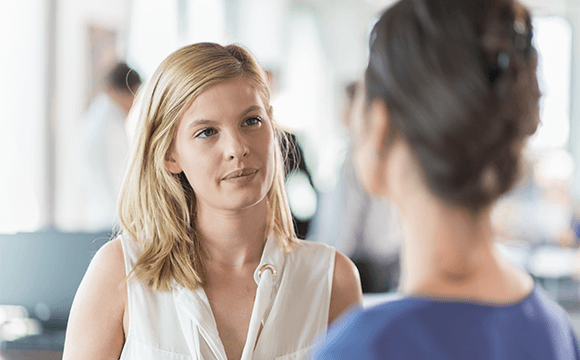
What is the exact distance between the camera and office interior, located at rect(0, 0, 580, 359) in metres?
1.96

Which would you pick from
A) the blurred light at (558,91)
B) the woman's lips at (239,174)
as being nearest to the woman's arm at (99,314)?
the woman's lips at (239,174)

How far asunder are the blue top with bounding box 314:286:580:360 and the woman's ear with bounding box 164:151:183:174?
0.91 meters

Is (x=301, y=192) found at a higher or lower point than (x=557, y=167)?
higher

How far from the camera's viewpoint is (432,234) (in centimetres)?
64

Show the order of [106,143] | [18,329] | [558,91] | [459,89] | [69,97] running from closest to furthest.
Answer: [459,89] < [18,329] < [106,143] < [69,97] < [558,91]

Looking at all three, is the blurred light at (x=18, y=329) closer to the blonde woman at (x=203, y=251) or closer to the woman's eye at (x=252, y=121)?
the blonde woman at (x=203, y=251)

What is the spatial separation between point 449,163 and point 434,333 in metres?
0.18

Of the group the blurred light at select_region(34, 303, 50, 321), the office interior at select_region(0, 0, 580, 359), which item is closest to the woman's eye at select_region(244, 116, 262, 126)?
the office interior at select_region(0, 0, 580, 359)

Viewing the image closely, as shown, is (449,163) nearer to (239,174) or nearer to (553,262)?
(239,174)

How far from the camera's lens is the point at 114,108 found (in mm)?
3760

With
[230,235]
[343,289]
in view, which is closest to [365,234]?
[343,289]

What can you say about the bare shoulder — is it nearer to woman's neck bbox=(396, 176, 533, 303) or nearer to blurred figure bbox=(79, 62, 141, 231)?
woman's neck bbox=(396, 176, 533, 303)

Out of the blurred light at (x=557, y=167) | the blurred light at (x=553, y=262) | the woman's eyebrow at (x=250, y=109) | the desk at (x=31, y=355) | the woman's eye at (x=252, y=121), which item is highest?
the woman's eyebrow at (x=250, y=109)

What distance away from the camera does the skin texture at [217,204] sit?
132cm
